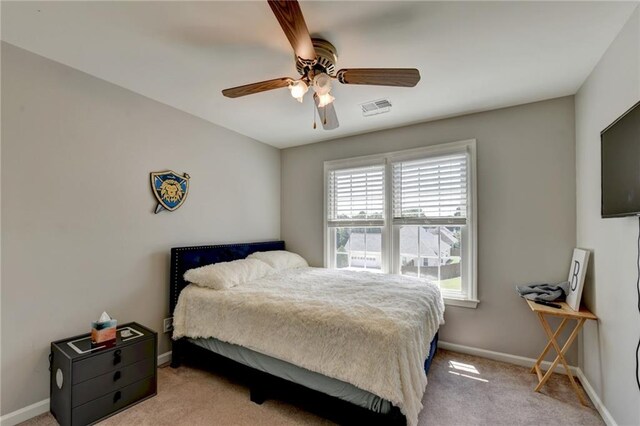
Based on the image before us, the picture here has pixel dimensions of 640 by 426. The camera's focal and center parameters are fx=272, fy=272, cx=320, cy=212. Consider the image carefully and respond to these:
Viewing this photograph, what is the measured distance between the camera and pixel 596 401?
2006mm

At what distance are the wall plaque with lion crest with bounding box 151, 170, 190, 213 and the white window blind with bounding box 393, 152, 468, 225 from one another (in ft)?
7.98

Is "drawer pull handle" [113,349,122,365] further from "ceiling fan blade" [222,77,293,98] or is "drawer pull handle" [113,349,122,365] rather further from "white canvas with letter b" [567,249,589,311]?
"white canvas with letter b" [567,249,589,311]

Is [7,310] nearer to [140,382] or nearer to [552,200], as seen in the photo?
[140,382]

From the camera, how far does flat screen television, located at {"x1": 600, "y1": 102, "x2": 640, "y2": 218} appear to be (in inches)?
54.5

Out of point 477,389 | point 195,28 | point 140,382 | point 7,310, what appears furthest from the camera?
point 477,389

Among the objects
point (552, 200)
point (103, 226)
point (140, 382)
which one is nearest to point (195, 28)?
point (103, 226)

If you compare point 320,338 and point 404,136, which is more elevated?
point 404,136

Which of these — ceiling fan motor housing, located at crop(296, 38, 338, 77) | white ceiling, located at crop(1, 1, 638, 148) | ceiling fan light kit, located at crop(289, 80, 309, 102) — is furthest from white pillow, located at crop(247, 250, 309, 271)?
ceiling fan motor housing, located at crop(296, 38, 338, 77)

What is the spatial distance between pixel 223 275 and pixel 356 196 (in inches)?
77.9

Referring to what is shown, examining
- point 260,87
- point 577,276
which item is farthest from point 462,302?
point 260,87

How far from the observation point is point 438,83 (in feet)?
7.75

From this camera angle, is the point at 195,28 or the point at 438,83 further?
the point at 438,83

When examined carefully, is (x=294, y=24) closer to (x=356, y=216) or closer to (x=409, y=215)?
(x=409, y=215)

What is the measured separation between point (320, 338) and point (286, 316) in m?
0.31
